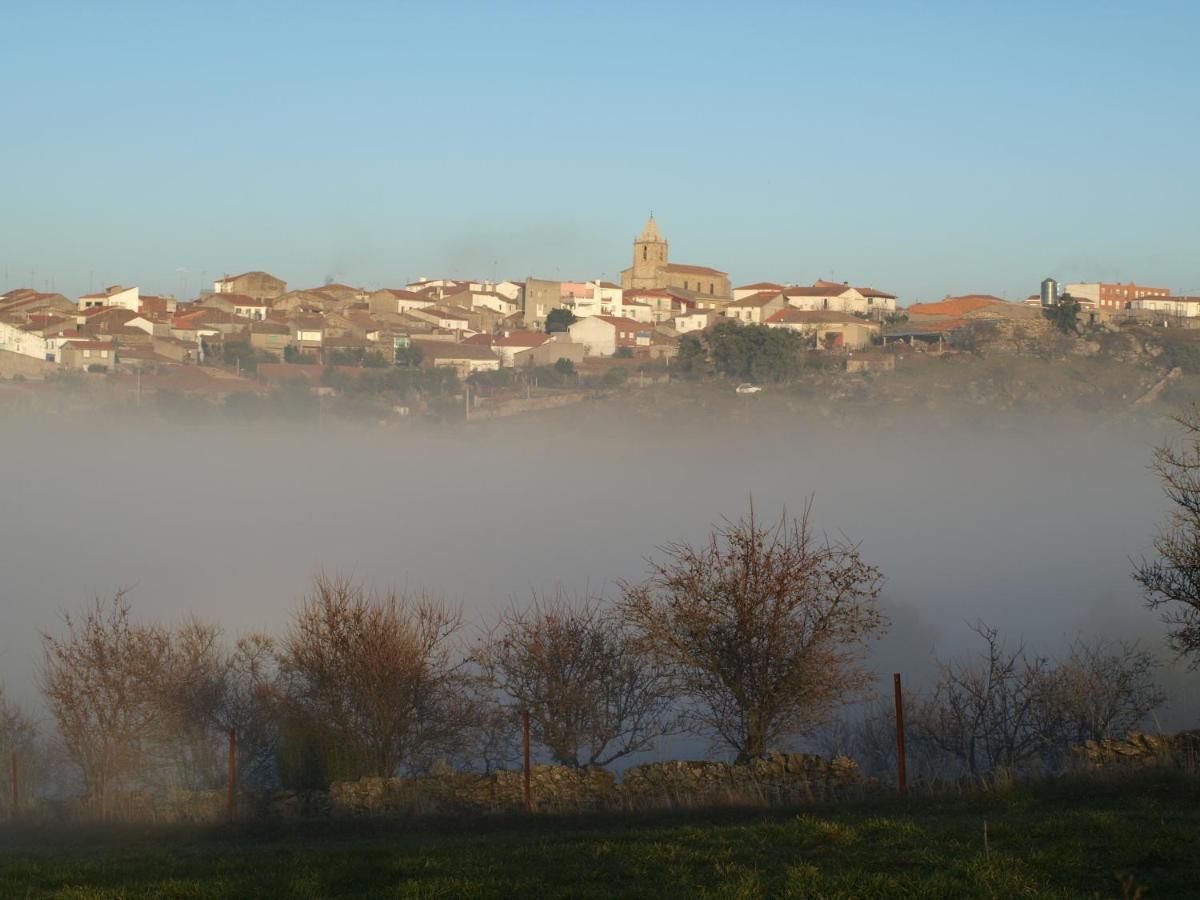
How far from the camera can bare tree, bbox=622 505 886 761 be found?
14680 millimetres

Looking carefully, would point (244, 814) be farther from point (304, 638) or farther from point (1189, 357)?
point (1189, 357)

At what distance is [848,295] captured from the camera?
12462 centimetres

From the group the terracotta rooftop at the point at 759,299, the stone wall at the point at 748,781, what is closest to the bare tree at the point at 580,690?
the stone wall at the point at 748,781

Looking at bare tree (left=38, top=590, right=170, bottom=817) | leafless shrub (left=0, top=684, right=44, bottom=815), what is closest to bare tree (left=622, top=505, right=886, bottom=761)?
bare tree (left=38, top=590, right=170, bottom=817)

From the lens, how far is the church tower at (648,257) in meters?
142

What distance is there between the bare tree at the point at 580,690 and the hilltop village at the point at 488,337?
8486 centimetres

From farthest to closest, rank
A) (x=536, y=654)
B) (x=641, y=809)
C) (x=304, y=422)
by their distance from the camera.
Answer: (x=304, y=422)
(x=536, y=654)
(x=641, y=809)

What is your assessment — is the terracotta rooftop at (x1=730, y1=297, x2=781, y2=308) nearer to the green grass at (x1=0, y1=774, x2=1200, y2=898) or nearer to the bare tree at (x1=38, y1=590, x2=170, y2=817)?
the bare tree at (x1=38, y1=590, x2=170, y2=817)

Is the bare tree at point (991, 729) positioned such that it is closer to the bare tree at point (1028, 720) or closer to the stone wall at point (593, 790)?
the bare tree at point (1028, 720)

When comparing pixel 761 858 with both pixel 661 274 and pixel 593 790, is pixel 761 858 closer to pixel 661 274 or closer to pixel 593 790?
pixel 593 790

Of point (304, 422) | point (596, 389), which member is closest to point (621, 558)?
point (596, 389)

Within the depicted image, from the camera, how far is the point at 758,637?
14.8 m

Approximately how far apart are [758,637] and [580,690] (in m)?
4.88

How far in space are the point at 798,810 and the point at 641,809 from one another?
143 cm
